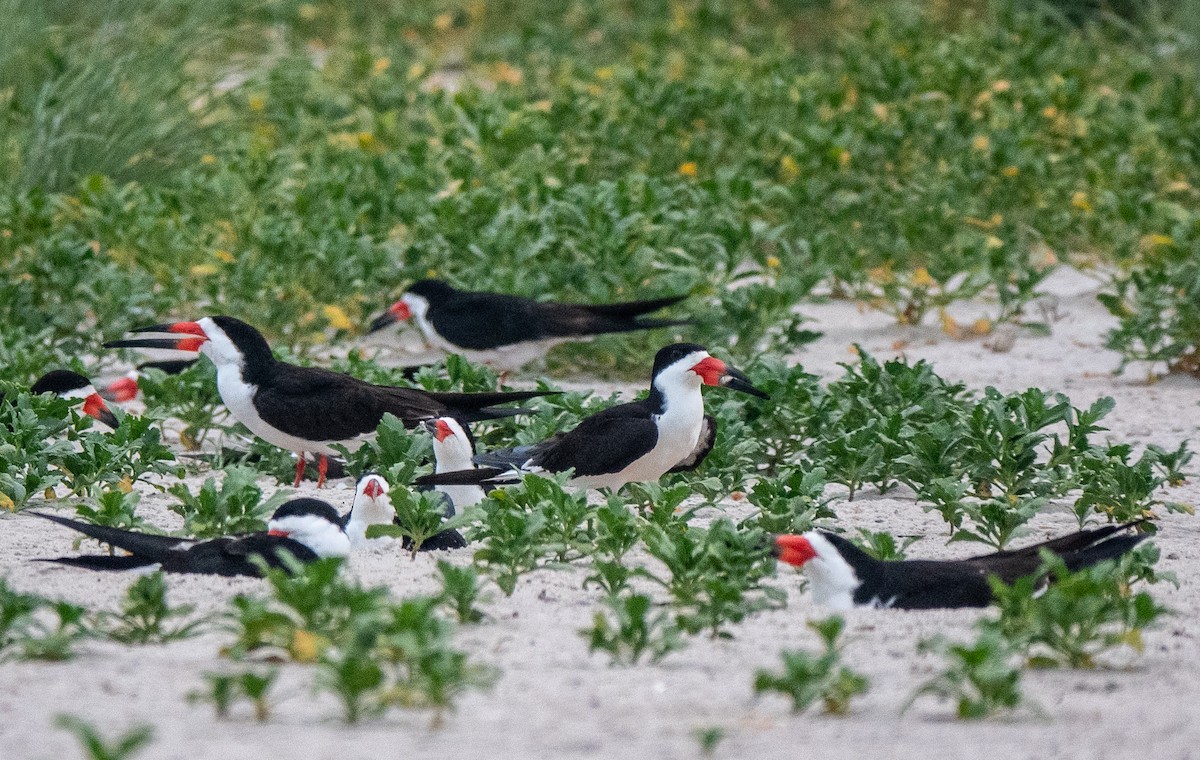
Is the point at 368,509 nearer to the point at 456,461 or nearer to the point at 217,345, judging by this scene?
the point at 456,461

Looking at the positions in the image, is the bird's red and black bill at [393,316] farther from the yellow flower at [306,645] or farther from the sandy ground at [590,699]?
the yellow flower at [306,645]

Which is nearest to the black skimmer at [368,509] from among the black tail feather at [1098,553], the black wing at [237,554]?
the black wing at [237,554]

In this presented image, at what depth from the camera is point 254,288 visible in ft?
26.0

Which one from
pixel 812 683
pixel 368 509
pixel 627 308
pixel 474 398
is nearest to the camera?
pixel 812 683

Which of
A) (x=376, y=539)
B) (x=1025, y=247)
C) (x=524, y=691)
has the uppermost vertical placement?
(x=524, y=691)

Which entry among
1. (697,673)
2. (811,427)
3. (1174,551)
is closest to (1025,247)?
(811,427)

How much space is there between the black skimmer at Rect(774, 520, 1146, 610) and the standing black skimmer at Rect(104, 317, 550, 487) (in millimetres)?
1805

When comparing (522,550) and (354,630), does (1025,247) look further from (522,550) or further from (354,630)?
(354,630)

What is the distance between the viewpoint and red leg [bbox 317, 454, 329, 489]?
20.6 feet

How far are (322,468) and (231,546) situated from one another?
172 centimetres

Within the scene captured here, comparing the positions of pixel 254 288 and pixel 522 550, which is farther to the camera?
pixel 254 288

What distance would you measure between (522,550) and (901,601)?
93cm

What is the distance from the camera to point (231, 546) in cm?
462

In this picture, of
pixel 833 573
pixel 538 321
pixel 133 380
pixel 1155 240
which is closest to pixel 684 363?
pixel 833 573
